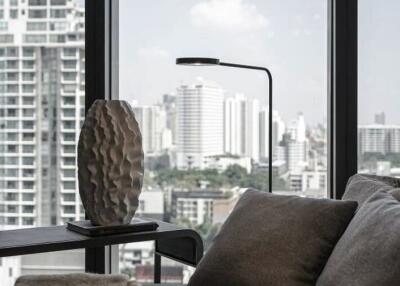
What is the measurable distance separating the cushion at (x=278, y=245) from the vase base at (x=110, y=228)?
420mm

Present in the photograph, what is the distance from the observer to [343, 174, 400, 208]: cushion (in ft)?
7.29

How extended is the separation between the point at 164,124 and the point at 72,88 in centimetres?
50

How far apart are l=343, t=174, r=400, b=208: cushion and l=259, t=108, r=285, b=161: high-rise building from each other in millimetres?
879

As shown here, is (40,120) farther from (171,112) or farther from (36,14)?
(171,112)

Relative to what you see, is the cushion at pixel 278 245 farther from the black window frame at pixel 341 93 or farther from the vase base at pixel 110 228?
the black window frame at pixel 341 93

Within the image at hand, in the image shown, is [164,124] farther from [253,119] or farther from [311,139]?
[311,139]

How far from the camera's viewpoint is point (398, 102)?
10.5 feet

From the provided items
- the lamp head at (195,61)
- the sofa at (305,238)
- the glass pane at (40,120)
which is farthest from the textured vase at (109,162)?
the glass pane at (40,120)

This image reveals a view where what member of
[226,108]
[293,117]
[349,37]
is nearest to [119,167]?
[226,108]

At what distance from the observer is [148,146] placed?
125 inches

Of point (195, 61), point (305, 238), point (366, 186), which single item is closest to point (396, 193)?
point (366, 186)

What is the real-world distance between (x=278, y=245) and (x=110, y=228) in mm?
737

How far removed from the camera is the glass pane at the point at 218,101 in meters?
3.15

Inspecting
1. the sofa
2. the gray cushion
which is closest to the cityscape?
the sofa
